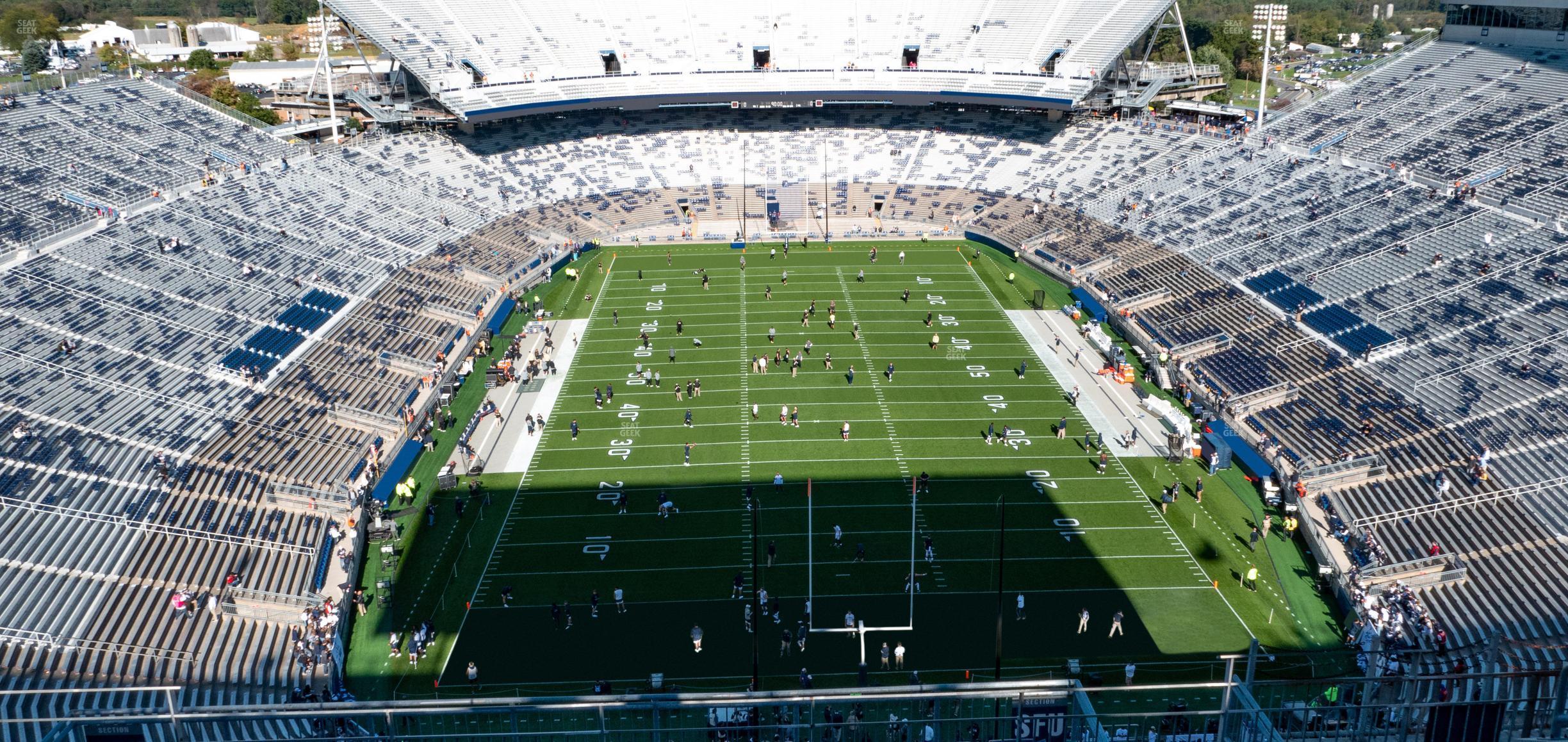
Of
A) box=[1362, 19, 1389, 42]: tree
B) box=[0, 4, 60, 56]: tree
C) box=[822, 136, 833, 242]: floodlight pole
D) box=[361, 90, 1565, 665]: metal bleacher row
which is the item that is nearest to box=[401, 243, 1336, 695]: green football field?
box=[361, 90, 1565, 665]: metal bleacher row

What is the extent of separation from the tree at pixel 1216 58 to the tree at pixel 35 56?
282 feet

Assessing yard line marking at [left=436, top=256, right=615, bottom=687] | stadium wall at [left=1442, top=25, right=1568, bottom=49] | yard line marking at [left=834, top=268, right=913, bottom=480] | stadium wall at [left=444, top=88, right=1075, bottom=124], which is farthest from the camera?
stadium wall at [left=444, top=88, right=1075, bottom=124]

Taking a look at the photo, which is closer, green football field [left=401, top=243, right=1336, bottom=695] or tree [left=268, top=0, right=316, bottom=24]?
green football field [left=401, top=243, right=1336, bottom=695]

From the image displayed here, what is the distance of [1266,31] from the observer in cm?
7181

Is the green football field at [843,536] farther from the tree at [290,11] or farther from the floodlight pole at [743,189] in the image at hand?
the tree at [290,11]

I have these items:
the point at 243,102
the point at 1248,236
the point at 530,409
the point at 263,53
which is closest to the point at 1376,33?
the point at 1248,236

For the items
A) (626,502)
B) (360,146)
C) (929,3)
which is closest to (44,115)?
(360,146)

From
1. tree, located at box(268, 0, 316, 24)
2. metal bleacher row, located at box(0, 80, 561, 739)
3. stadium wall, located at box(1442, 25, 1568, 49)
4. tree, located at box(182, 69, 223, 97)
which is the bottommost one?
metal bleacher row, located at box(0, 80, 561, 739)

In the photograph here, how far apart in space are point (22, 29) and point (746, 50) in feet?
181

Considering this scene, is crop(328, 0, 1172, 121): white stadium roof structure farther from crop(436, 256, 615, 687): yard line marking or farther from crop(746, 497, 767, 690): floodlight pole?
crop(746, 497, 767, 690): floodlight pole

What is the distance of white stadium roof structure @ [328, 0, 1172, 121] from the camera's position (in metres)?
62.5

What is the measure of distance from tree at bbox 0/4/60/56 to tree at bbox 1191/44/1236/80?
293ft

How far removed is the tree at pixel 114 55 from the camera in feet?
264

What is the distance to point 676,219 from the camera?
60.2m
